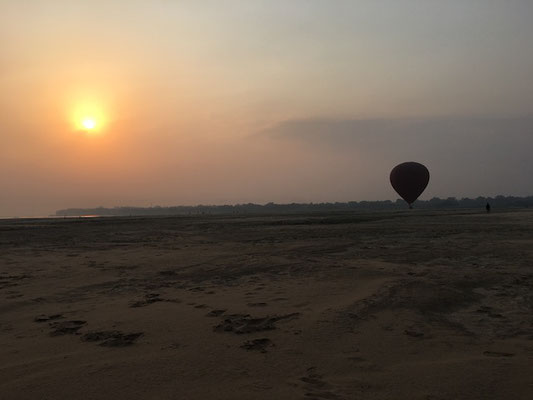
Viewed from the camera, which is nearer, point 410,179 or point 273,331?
point 273,331

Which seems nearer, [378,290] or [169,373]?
[169,373]

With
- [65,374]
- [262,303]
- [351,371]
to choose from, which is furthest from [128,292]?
[351,371]

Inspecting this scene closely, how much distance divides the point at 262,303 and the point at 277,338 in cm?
157

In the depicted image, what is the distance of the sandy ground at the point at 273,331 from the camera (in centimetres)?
332

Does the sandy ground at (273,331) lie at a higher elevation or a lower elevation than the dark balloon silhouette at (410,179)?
lower

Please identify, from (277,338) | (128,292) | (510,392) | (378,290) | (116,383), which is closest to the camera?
(510,392)

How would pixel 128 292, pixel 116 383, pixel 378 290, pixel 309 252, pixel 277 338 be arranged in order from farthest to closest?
1. pixel 309 252
2. pixel 128 292
3. pixel 378 290
4. pixel 277 338
5. pixel 116 383

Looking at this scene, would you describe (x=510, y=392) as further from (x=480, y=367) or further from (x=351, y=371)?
(x=351, y=371)

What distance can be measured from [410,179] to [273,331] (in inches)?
2545

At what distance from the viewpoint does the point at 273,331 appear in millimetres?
4707

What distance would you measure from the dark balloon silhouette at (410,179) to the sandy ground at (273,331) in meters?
58.3

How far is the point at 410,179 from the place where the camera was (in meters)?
64.9

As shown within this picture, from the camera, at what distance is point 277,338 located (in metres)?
4.45

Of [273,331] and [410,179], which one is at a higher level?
[410,179]
